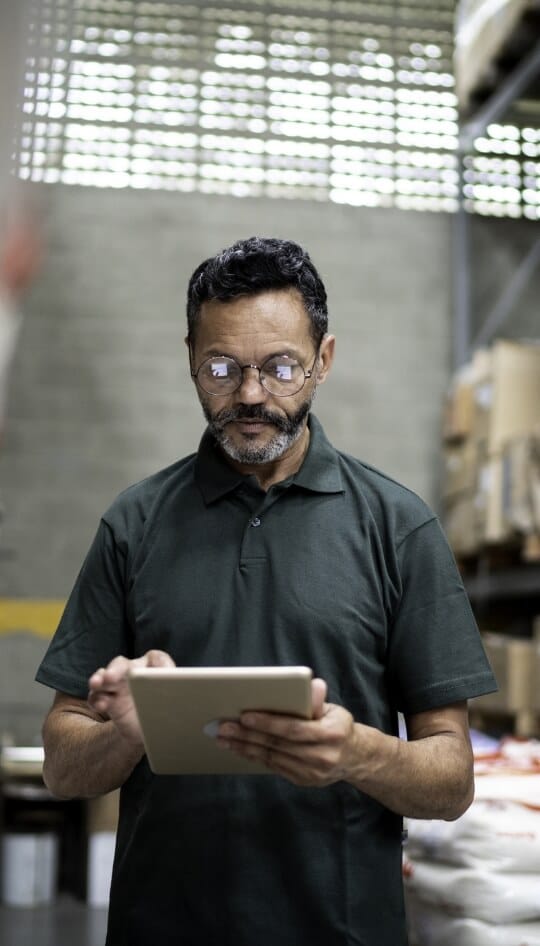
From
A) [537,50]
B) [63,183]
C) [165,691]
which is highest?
[537,50]

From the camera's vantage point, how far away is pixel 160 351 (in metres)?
8.56

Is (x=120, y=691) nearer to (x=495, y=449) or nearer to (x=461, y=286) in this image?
(x=495, y=449)

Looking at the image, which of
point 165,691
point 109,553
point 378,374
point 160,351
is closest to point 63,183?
point 160,351

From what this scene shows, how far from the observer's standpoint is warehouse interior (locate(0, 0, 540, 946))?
8.12 metres

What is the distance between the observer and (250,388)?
171 cm

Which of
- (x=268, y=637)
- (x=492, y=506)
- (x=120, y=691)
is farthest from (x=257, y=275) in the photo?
(x=492, y=506)

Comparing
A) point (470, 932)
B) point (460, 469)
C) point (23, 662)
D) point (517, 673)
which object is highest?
point (460, 469)

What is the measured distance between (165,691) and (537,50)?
23.0 feet

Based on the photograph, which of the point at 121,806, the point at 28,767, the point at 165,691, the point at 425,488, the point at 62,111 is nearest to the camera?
the point at 62,111

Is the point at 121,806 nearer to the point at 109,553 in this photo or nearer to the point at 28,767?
the point at 109,553

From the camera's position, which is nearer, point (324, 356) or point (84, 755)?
point (84, 755)

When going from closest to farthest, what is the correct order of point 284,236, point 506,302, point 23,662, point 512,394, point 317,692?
1. point 317,692
2. point 512,394
3. point 23,662
4. point 506,302
5. point 284,236

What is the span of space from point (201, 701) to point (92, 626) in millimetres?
463

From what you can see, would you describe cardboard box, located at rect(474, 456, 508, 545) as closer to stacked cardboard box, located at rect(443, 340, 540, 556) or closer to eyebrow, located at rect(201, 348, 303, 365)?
stacked cardboard box, located at rect(443, 340, 540, 556)
